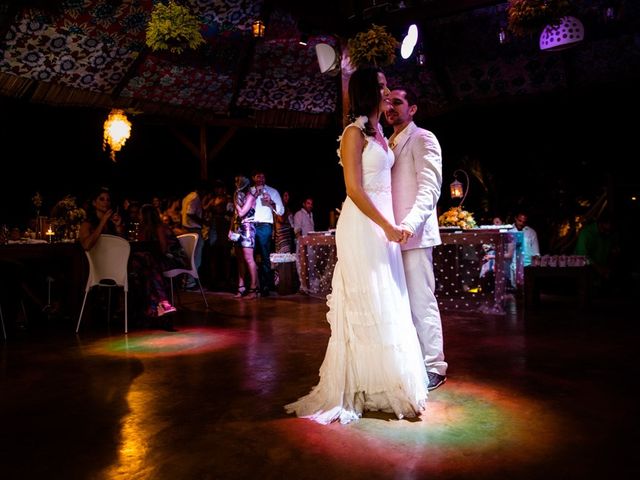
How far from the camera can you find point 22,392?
3.32 meters

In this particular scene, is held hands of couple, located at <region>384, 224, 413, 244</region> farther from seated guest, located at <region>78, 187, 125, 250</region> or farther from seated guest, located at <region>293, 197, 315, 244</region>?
seated guest, located at <region>293, 197, 315, 244</region>

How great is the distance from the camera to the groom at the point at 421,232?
3.13 metres

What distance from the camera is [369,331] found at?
9.05ft

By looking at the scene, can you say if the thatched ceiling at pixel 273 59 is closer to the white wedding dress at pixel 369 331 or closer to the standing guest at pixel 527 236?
the standing guest at pixel 527 236

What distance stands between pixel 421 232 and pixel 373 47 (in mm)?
3290

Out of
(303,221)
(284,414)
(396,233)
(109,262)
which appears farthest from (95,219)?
(303,221)

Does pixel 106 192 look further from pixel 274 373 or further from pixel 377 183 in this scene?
pixel 377 183

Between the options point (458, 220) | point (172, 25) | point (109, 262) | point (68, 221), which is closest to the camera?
point (109, 262)

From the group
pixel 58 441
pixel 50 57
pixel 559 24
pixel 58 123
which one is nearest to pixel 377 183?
pixel 58 441

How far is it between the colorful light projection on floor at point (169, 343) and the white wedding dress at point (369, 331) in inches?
75.3

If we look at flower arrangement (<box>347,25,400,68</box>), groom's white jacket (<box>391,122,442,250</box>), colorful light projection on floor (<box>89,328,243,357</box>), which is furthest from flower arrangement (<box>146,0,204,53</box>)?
groom's white jacket (<box>391,122,442,250</box>)

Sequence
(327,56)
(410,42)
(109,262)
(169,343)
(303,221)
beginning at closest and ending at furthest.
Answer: (169,343) → (109,262) → (410,42) → (327,56) → (303,221)

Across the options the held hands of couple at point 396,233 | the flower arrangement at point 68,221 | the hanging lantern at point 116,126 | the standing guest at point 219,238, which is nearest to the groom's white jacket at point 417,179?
the held hands of couple at point 396,233

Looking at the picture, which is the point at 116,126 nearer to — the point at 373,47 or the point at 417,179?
the point at 373,47
